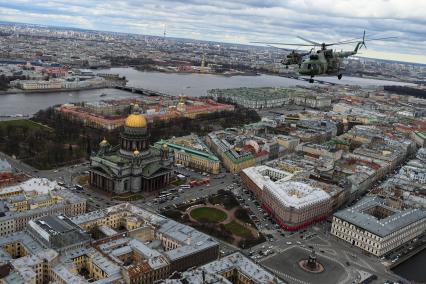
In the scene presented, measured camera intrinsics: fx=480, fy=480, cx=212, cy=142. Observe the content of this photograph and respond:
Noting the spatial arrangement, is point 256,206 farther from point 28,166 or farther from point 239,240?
point 28,166

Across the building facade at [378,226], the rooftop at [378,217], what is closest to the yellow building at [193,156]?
the rooftop at [378,217]

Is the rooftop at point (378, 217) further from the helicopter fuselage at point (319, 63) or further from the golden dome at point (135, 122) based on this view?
the golden dome at point (135, 122)

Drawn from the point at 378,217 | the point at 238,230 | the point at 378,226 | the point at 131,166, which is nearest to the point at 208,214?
the point at 238,230

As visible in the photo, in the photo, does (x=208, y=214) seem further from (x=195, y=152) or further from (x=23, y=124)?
(x=23, y=124)

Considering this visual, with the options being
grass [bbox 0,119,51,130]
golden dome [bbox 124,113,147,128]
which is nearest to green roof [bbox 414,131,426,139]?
golden dome [bbox 124,113,147,128]

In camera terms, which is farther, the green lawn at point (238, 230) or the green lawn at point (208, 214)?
the green lawn at point (208, 214)

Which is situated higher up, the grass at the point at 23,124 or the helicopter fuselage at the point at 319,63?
the helicopter fuselage at the point at 319,63
